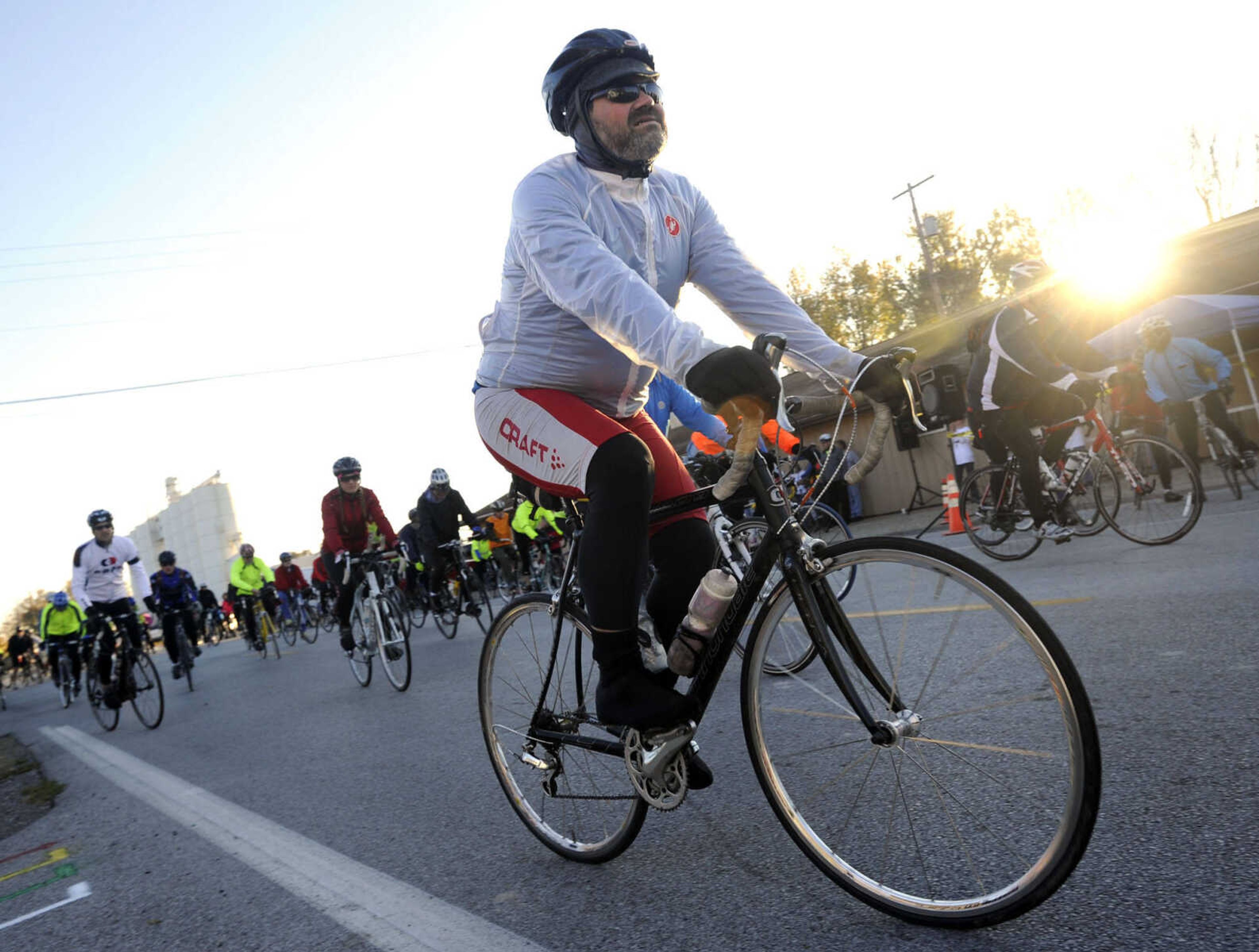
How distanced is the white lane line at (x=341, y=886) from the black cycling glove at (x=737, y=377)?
1.48 metres

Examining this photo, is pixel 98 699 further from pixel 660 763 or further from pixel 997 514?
pixel 660 763

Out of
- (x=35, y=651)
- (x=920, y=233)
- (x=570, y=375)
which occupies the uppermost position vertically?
(x=920, y=233)

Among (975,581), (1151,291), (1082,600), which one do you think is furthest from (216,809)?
(1151,291)

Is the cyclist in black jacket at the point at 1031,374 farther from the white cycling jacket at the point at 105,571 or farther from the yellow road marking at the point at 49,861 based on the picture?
the white cycling jacket at the point at 105,571

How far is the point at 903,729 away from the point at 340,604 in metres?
7.36

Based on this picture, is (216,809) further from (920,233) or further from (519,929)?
(920,233)

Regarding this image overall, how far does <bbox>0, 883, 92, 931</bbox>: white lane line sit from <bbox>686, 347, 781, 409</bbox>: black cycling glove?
3.17 m

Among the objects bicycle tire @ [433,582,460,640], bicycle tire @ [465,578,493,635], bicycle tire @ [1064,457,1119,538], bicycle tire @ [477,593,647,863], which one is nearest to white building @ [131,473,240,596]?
bicycle tire @ [433,582,460,640]

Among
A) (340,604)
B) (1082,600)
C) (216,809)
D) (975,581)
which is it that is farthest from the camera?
(340,604)

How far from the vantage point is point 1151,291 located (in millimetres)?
A: 14172

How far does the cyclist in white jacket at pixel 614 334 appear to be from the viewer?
2.34 meters

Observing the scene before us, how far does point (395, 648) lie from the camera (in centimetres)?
793

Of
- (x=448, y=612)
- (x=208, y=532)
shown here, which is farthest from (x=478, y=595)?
(x=208, y=532)

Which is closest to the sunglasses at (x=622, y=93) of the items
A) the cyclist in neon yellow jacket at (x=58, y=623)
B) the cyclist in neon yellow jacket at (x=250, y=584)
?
the cyclist in neon yellow jacket at (x=58, y=623)
